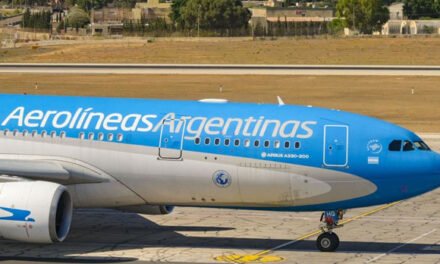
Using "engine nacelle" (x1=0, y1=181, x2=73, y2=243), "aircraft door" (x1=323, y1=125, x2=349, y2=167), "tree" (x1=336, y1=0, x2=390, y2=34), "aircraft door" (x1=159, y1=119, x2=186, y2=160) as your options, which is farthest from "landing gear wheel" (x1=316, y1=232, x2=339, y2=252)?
"tree" (x1=336, y1=0, x2=390, y2=34)

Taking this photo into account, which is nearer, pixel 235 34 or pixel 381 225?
pixel 381 225

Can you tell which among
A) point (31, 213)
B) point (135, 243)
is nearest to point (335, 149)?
point (135, 243)

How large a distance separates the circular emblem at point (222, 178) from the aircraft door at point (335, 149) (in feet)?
9.19

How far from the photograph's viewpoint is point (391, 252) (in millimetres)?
30625

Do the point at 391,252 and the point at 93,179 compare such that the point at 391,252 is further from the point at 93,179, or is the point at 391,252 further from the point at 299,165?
the point at 93,179

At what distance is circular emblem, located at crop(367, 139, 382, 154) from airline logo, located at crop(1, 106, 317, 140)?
1660 mm

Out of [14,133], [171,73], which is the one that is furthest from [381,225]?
[171,73]

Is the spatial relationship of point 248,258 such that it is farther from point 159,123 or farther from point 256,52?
point 256,52

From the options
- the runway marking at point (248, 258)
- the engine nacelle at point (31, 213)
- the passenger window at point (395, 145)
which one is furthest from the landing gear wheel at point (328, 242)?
the engine nacelle at point (31, 213)

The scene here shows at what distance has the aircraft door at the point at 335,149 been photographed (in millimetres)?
29391

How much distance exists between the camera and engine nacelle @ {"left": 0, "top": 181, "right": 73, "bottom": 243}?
2838 centimetres

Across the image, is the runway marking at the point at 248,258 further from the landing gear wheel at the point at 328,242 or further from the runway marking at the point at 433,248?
the runway marking at the point at 433,248

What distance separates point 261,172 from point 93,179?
5059mm

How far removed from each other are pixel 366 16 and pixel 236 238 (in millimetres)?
160877
